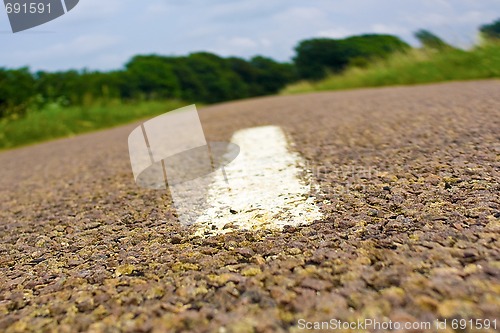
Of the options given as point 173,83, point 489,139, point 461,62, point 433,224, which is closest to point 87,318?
point 433,224

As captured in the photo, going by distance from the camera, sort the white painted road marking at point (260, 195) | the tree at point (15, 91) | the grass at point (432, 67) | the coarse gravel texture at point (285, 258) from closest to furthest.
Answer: the coarse gravel texture at point (285, 258) → the white painted road marking at point (260, 195) → the grass at point (432, 67) → the tree at point (15, 91)

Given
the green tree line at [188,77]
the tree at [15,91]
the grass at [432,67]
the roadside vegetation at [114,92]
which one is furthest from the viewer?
the green tree line at [188,77]

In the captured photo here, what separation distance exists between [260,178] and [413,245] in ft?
3.32

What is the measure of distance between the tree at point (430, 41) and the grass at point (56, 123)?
8024 mm

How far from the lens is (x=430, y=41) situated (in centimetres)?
1059

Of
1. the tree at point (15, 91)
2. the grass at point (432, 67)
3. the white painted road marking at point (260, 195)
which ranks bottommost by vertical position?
the grass at point (432, 67)

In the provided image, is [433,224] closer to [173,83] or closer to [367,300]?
[367,300]

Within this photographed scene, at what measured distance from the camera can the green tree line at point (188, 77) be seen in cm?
1197

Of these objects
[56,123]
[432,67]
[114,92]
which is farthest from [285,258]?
[114,92]

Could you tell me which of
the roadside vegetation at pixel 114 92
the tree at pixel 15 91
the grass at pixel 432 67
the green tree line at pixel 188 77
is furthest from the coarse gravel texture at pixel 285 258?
the green tree line at pixel 188 77

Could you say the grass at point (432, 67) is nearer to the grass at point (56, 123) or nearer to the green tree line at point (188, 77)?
the green tree line at point (188, 77)

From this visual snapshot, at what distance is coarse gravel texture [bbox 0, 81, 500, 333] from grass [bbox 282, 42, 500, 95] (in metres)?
6.51

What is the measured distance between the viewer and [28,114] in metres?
10.3

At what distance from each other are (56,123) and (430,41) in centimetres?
901
